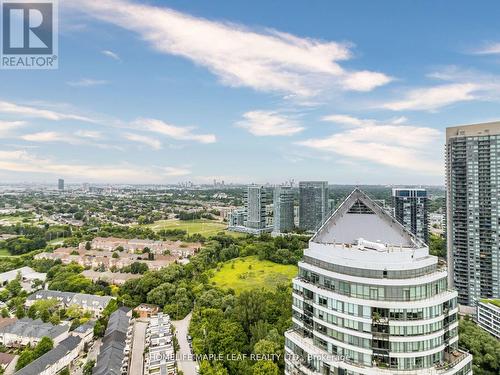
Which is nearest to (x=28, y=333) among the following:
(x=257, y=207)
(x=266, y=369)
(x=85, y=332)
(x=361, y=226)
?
(x=85, y=332)

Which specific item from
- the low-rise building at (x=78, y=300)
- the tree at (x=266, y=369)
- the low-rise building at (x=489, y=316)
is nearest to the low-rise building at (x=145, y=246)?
the low-rise building at (x=78, y=300)

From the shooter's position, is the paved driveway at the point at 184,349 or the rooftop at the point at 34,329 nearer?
the paved driveway at the point at 184,349

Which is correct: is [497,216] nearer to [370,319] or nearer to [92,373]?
[370,319]

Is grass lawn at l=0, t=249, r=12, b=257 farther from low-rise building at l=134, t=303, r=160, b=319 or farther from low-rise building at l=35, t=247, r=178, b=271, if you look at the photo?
low-rise building at l=134, t=303, r=160, b=319

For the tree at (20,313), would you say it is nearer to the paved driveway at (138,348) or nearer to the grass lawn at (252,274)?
the paved driveway at (138,348)

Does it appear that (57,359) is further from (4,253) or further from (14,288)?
(4,253)

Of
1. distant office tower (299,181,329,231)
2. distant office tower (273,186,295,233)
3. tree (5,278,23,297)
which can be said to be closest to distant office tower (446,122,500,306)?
distant office tower (299,181,329,231)
